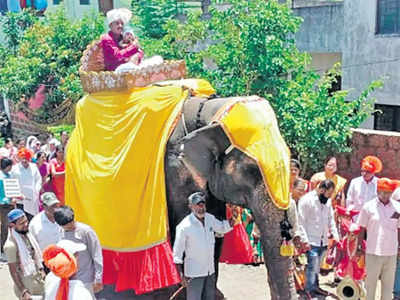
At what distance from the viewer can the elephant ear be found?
5.09 m

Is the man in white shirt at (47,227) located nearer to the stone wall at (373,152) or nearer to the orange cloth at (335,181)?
the orange cloth at (335,181)

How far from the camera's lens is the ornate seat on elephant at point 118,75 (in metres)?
5.87

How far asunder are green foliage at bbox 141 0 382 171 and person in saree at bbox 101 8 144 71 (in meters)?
2.20

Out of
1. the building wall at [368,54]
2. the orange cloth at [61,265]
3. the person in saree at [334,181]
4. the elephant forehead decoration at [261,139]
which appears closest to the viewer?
the orange cloth at [61,265]

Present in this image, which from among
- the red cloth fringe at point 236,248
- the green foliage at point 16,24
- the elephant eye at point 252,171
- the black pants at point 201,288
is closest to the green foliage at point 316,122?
the red cloth fringe at point 236,248

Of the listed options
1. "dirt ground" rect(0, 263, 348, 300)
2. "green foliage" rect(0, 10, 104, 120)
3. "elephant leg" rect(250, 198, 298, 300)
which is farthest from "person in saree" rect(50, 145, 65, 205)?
"green foliage" rect(0, 10, 104, 120)

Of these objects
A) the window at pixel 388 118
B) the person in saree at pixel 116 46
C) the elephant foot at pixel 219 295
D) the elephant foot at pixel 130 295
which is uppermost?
the person in saree at pixel 116 46

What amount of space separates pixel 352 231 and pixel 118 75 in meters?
2.83

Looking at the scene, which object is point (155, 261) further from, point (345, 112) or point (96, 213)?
point (345, 112)

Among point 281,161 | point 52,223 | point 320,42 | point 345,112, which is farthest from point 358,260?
point 320,42

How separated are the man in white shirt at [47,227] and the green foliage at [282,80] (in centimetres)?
356

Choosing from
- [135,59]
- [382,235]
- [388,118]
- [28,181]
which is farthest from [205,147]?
[388,118]

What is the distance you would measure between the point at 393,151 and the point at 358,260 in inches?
71.5

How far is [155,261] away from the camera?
543 cm
